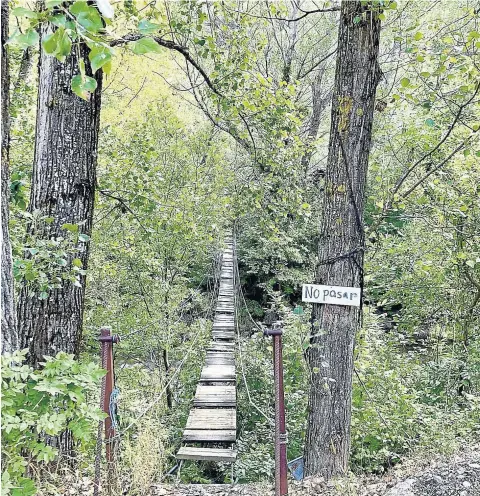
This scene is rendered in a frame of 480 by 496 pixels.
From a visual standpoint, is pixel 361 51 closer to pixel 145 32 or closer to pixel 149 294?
pixel 145 32

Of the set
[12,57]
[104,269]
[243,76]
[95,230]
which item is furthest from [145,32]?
[12,57]

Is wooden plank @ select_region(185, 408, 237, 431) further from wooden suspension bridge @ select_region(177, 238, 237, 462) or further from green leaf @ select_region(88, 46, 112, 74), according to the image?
green leaf @ select_region(88, 46, 112, 74)

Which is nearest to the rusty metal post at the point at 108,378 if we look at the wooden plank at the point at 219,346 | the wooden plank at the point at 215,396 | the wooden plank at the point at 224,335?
the wooden plank at the point at 215,396

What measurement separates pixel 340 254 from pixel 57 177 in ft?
4.38

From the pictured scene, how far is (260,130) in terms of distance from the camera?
309cm

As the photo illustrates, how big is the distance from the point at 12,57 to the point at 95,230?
6.77ft

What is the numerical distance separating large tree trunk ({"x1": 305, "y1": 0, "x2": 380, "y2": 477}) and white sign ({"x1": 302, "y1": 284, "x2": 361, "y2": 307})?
0.17ft

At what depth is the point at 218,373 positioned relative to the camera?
517cm

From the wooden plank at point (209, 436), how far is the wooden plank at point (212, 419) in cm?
6

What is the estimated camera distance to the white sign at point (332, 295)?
2.30 m

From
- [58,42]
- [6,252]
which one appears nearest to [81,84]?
[58,42]

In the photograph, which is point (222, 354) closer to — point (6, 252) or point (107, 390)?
point (107, 390)

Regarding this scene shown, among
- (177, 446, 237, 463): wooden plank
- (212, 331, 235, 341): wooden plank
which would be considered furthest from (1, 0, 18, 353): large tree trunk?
(212, 331, 235, 341): wooden plank

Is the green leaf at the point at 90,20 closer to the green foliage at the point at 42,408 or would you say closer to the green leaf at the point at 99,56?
the green leaf at the point at 99,56
